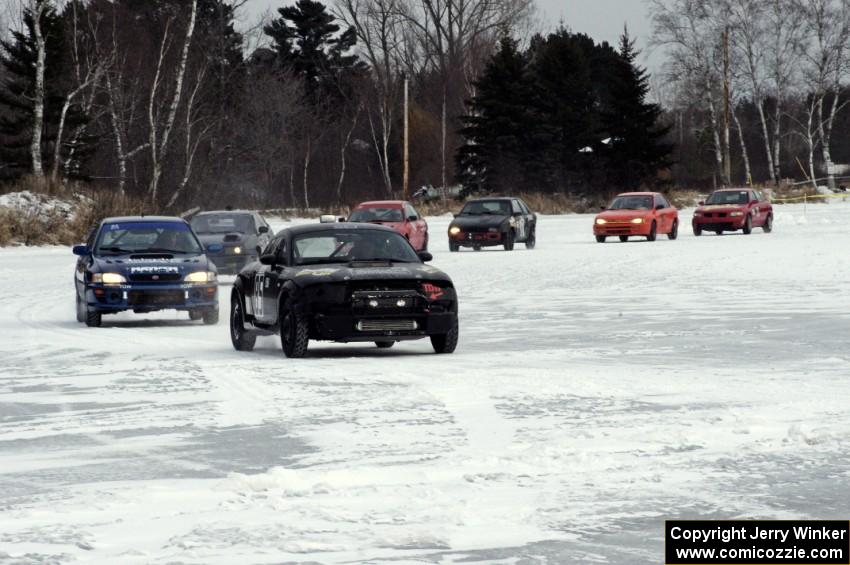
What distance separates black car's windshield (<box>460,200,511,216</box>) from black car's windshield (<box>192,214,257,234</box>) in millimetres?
13729

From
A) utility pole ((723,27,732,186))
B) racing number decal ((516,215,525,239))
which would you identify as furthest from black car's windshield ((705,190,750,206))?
utility pole ((723,27,732,186))

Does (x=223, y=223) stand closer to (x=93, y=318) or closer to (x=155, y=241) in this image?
(x=155, y=241)

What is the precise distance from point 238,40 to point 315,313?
217ft

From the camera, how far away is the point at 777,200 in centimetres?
8981

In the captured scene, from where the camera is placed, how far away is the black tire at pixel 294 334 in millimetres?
16297

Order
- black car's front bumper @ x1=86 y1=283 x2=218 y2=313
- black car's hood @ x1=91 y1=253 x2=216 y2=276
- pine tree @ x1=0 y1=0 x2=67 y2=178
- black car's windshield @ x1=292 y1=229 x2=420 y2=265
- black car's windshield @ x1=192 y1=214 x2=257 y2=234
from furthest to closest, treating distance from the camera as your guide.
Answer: pine tree @ x1=0 y1=0 x2=67 y2=178 < black car's windshield @ x1=192 y1=214 x2=257 y2=234 < black car's hood @ x1=91 y1=253 x2=216 y2=276 < black car's front bumper @ x1=86 y1=283 x2=218 y2=313 < black car's windshield @ x1=292 y1=229 x2=420 y2=265

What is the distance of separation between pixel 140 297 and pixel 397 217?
67.7 ft

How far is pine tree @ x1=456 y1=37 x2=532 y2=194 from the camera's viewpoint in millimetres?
93500

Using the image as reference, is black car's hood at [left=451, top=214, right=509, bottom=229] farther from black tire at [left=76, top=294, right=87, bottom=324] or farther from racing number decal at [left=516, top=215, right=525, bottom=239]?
black tire at [left=76, top=294, right=87, bottom=324]

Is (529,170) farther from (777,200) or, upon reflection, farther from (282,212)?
(282,212)

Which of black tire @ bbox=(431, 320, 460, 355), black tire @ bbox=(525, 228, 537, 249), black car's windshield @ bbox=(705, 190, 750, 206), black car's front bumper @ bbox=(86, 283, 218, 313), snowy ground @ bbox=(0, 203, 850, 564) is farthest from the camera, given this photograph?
black car's windshield @ bbox=(705, 190, 750, 206)

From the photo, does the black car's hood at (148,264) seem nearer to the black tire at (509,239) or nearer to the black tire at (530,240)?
the black tire at (509,239)

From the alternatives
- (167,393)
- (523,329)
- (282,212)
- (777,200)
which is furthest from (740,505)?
(777,200)

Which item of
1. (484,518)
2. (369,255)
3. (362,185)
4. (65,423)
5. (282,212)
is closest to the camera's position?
(484,518)
